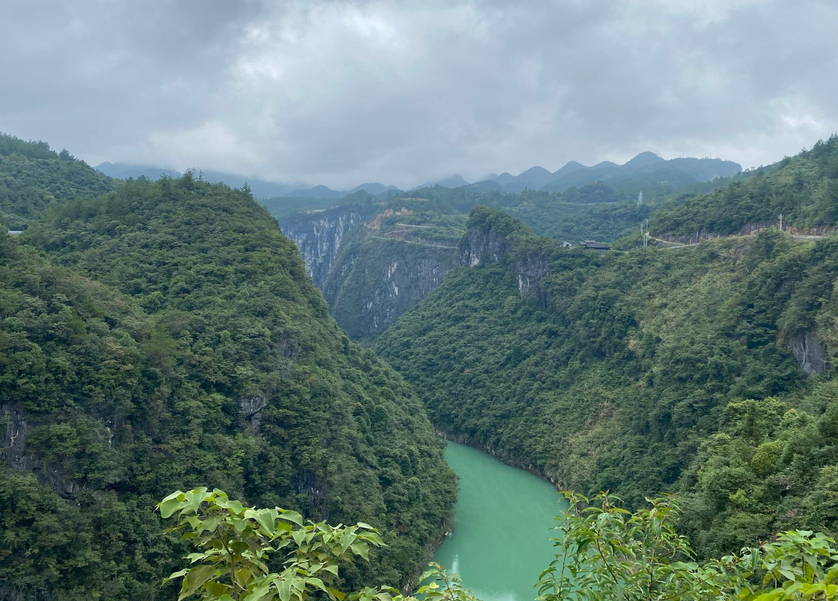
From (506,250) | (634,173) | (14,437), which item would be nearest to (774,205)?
(506,250)

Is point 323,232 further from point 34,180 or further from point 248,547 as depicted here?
point 248,547

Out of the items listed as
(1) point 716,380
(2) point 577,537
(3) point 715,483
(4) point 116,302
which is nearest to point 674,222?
(1) point 716,380

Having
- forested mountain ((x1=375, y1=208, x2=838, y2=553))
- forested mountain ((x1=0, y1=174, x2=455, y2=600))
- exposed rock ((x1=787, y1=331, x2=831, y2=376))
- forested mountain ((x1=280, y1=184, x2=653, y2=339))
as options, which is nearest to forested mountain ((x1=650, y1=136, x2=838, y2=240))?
forested mountain ((x1=375, y1=208, x2=838, y2=553))

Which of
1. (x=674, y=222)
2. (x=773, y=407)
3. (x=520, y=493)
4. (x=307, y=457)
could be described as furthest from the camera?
(x=674, y=222)

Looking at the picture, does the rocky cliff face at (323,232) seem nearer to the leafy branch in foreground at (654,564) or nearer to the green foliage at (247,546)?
the leafy branch in foreground at (654,564)

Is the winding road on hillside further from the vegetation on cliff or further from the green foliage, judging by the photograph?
the green foliage

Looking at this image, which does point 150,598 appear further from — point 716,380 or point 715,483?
point 716,380
